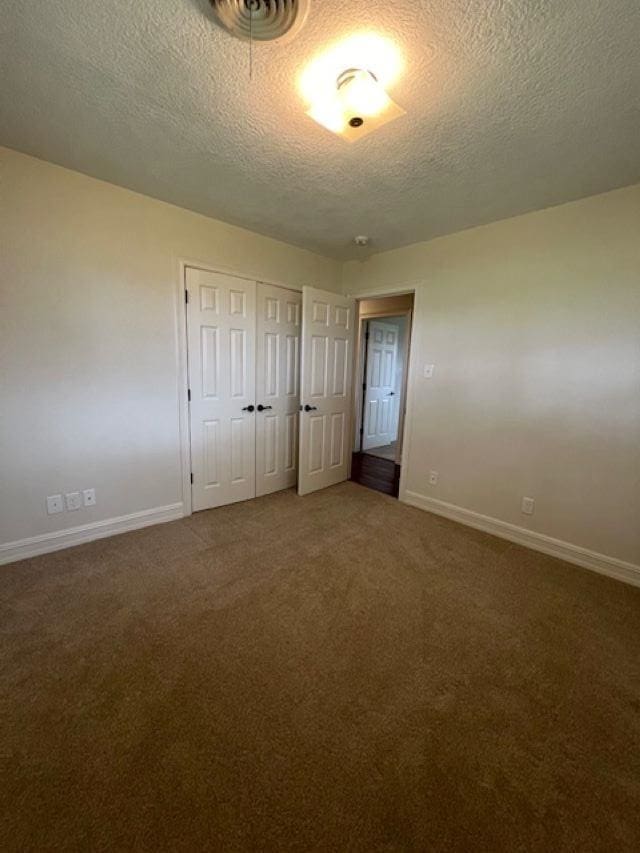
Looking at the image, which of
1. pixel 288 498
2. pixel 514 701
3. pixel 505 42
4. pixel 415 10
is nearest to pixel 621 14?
pixel 505 42

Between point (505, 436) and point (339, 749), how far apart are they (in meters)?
2.33

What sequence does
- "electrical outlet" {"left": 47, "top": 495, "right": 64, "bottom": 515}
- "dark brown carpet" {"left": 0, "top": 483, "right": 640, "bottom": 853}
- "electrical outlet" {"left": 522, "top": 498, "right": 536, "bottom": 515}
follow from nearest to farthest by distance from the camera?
"dark brown carpet" {"left": 0, "top": 483, "right": 640, "bottom": 853} < "electrical outlet" {"left": 47, "top": 495, "right": 64, "bottom": 515} < "electrical outlet" {"left": 522, "top": 498, "right": 536, "bottom": 515}

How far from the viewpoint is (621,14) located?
3.67 feet

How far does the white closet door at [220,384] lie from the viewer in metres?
2.83

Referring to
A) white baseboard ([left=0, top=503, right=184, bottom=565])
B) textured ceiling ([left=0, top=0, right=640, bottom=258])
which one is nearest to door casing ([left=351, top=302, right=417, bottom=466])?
textured ceiling ([left=0, top=0, right=640, bottom=258])

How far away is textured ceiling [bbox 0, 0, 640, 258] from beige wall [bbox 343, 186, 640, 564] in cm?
34

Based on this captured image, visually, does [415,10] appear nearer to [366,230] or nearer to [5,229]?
[366,230]

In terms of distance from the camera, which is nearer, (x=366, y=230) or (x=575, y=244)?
(x=575, y=244)

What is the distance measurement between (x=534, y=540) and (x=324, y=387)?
2232mm

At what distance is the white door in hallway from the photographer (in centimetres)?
534

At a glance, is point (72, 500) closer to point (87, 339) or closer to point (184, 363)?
point (87, 339)

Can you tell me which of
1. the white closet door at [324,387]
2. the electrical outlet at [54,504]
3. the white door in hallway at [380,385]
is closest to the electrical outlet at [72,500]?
the electrical outlet at [54,504]

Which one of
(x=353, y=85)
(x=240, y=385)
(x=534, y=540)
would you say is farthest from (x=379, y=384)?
(x=353, y=85)

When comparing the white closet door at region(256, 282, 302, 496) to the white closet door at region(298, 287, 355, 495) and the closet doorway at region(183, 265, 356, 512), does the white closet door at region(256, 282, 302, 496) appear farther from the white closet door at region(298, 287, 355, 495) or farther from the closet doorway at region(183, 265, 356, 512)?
the white closet door at region(298, 287, 355, 495)
